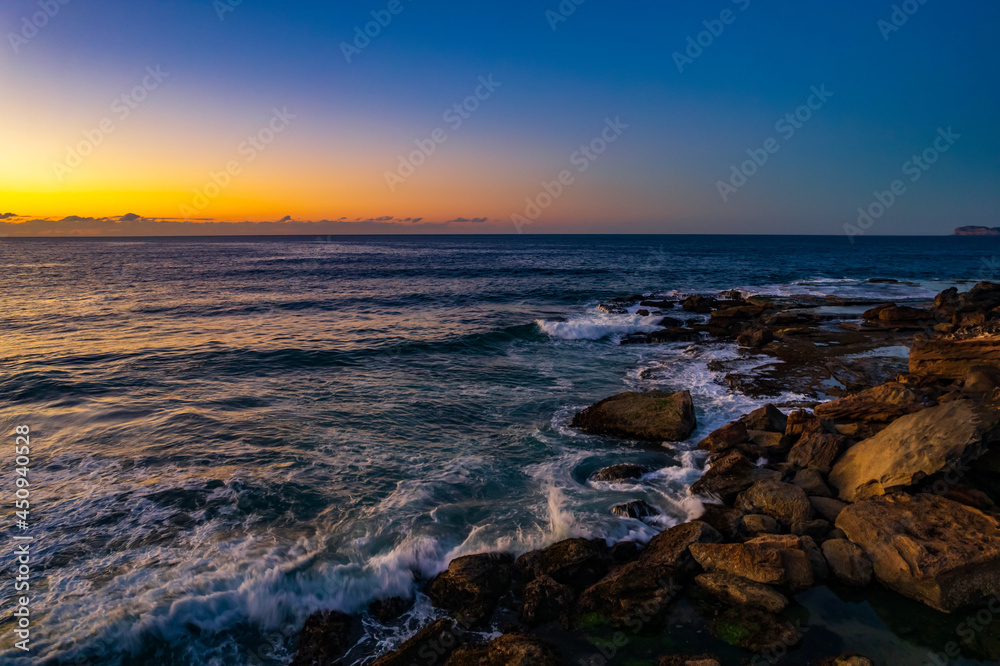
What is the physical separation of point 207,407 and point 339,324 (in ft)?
45.5

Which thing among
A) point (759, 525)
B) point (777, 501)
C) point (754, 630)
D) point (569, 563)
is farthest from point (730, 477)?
point (569, 563)

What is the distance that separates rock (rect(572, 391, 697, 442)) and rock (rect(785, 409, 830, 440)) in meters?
2.42

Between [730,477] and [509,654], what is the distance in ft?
21.2

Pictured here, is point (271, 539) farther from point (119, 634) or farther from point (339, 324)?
point (339, 324)

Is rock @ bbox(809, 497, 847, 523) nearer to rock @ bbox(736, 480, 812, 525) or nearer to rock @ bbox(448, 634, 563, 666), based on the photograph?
rock @ bbox(736, 480, 812, 525)

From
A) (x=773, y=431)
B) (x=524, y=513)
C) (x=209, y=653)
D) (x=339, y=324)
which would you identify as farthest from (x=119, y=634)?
(x=339, y=324)

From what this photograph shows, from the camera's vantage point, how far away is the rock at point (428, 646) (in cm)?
634

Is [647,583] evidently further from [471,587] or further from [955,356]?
[955,356]

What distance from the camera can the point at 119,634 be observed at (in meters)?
7.04

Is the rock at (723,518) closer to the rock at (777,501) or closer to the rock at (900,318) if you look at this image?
the rock at (777,501)

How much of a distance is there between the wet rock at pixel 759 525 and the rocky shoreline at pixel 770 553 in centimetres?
3

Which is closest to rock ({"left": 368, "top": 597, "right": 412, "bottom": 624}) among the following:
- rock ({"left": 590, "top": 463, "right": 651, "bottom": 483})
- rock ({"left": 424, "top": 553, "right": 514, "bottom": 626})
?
rock ({"left": 424, "top": 553, "right": 514, "bottom": 626})

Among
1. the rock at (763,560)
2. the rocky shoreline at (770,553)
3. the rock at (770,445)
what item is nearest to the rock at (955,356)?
the rocky shoreline at (770,553)

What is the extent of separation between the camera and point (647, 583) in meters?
7.28
